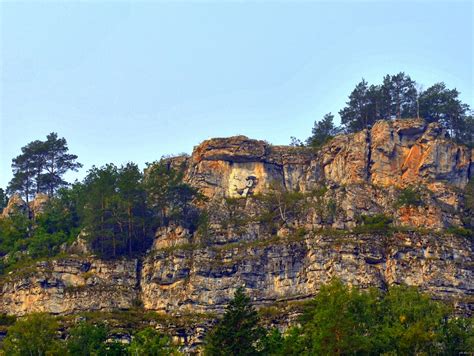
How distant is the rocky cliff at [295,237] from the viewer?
337 feet

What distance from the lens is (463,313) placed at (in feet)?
320

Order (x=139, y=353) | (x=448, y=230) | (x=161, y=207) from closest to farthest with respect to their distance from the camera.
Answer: (x=139, y=353)
(x=448, y=230)
(x=161, y=207)

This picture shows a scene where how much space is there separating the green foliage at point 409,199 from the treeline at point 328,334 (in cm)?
1984

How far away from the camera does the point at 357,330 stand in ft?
270

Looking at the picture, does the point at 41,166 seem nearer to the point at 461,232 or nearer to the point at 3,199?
the point at 3,199

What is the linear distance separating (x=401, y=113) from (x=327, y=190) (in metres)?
17.7

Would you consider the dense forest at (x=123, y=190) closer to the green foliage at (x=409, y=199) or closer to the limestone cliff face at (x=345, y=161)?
the limestone cliff face at (x=345, y=161)

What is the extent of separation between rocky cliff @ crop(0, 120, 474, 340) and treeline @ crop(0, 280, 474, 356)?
13.0 m

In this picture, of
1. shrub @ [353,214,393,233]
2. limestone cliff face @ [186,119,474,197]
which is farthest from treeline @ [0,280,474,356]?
limestone cliff face @ [186,119,474,197]

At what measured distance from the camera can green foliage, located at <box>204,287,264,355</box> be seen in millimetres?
84438

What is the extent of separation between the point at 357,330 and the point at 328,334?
3233 mm

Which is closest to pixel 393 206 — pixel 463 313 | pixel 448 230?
pixel 448 230

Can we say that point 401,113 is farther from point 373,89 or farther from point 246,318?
point 246,318

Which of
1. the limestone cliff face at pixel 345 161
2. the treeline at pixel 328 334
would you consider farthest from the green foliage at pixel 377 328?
the limestone cliff face at pixel 345 161
